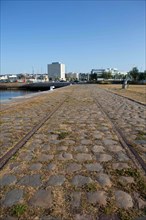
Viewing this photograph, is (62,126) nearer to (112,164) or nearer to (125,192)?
(112,164)

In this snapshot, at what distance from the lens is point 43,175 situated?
353 centimetres

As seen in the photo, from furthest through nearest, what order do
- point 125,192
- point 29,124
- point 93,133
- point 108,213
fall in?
point 29,124
point 93,133
point 125,192
point 108,213

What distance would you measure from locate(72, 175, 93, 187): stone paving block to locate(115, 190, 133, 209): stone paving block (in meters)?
0.47

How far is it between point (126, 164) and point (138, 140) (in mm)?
1666

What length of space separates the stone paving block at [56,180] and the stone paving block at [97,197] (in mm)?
511

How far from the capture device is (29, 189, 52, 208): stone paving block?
274 cm

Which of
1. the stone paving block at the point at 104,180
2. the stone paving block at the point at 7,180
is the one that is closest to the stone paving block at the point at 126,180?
the stone paving block at the point at 104,180

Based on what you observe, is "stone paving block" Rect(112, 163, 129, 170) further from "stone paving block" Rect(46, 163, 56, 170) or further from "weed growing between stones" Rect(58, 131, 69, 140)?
"weed growing between stones" Rect(58, 131, 69, 140)

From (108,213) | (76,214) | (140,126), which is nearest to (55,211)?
(76,214)

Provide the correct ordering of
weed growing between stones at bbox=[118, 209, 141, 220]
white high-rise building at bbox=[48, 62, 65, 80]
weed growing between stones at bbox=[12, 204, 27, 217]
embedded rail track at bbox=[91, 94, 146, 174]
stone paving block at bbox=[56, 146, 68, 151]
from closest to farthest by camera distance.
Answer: weed growing between stones at bbox=[118, 209, 141, 220] → weed growing between stones at bbox=[12, 204, 27, 217] → embedded rail track at bbox=[91, 94, 146, 174] → stone paving block at bbox=[56, 146, 68, 151] → white high-rise building at bbox=[48, 62, 65, 80]

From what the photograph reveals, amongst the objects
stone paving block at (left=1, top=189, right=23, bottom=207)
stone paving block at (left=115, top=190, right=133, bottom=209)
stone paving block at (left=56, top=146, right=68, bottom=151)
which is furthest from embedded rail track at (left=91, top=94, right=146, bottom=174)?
stone paving block at (left=1, top=189, right=23, bottom=207)

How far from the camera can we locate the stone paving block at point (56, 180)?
326 cm

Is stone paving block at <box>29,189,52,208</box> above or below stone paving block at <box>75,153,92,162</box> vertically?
below

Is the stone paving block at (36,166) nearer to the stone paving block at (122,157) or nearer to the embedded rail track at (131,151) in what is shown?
the stone paving block at (122,157)
